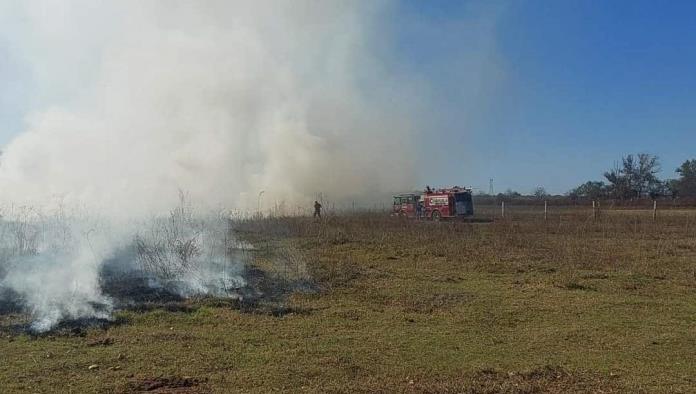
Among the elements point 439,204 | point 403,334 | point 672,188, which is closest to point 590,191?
point 672,188

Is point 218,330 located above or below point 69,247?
below

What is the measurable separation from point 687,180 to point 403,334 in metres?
71.5

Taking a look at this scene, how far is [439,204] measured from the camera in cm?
3853

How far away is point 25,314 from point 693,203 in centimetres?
5403

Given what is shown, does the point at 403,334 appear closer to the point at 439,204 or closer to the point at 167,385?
the point at 167,385

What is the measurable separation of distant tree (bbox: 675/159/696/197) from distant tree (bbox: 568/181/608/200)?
7884mm

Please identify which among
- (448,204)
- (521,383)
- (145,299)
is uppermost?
(448,204)

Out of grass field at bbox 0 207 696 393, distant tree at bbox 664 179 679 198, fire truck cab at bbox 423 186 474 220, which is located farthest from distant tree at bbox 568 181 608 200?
grass field at bbox 0 207 696 393

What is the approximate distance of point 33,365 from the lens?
6.93m

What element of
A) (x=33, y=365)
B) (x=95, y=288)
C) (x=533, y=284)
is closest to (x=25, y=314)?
(x=95, y=288)

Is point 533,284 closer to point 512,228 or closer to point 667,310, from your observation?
point 667,310

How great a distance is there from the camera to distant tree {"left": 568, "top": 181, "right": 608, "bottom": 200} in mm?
66438

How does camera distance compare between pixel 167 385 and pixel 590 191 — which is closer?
pixel 167 385

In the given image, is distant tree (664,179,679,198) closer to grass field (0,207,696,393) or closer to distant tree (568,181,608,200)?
distant tree (568,181,608,200)
